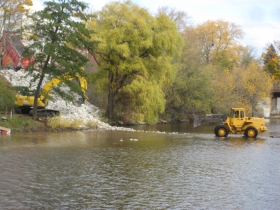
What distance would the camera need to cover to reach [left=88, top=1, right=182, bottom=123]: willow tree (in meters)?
36.5

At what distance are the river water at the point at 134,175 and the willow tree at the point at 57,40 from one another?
21.7ft

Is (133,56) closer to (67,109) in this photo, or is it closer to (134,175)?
(67,109)

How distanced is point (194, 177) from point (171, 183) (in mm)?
1303

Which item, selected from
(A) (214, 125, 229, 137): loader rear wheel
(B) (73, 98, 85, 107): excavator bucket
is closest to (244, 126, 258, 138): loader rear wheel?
(A) (214, 125, 229, 137): loader rear wheel

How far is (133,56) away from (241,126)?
41.1 feet

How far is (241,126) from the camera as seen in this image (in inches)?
1163

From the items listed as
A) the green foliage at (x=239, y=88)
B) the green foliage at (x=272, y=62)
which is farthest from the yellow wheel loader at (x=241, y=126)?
the green foliage at (x=272, y=62)

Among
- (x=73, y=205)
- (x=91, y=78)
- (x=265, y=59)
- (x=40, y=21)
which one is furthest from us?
(x=265, y=59)

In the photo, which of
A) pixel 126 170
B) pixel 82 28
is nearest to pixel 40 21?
pixel 82 28

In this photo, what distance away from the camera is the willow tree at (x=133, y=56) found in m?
36.5

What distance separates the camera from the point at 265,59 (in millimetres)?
81875

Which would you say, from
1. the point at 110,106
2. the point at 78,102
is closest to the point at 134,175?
the point at 78,102

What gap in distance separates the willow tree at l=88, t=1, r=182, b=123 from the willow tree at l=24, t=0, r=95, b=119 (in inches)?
228

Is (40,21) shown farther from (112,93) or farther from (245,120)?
(245,120)
